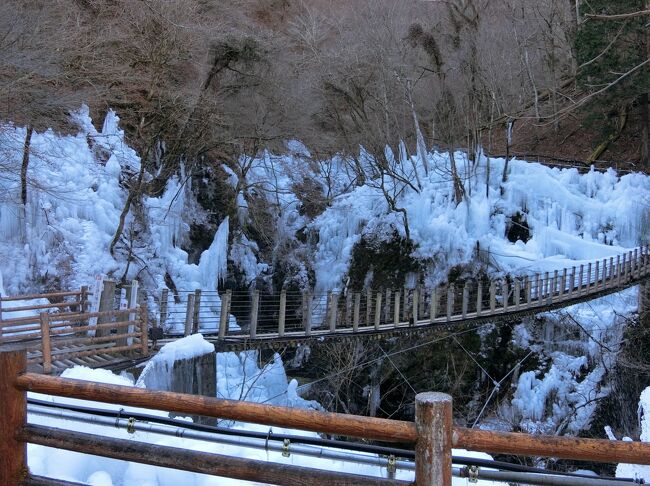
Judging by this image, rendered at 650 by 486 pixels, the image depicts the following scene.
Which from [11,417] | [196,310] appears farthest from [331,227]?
[11,417]

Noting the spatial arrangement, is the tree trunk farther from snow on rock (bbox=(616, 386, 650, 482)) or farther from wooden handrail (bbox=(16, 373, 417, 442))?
snow on rock (bbox=(616, 386, 650, 482))

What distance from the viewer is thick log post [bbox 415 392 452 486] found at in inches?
75.5

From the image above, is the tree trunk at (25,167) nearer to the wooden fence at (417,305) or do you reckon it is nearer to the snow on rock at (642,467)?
the wooden fence at (417,305)

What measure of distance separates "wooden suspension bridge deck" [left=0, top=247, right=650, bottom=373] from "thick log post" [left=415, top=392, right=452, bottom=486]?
6.18m

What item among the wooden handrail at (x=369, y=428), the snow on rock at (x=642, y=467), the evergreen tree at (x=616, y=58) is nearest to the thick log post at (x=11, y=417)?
A: the wooden handrail at (x=369, y=428)

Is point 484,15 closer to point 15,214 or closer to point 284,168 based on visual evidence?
point 284,168

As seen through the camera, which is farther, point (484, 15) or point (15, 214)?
point (484, 15)

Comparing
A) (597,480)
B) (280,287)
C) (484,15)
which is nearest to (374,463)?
(597,480)

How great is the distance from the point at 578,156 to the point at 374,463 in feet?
80.7

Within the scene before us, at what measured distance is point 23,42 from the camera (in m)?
9.08

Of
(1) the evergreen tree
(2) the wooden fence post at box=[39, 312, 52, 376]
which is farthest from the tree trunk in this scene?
(1) the evergreen tree

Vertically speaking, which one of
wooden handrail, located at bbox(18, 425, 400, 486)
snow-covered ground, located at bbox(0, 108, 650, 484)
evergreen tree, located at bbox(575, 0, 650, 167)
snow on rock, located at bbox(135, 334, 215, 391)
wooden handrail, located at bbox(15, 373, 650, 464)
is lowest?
snow on rock, located at bbox(135, 334, 215, 391)

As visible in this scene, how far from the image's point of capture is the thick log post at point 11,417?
7.79ft

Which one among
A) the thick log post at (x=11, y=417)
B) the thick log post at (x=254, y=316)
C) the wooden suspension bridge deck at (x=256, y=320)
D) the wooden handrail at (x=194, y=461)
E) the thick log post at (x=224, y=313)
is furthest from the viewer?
the thick log post at (x=254, y=316)
